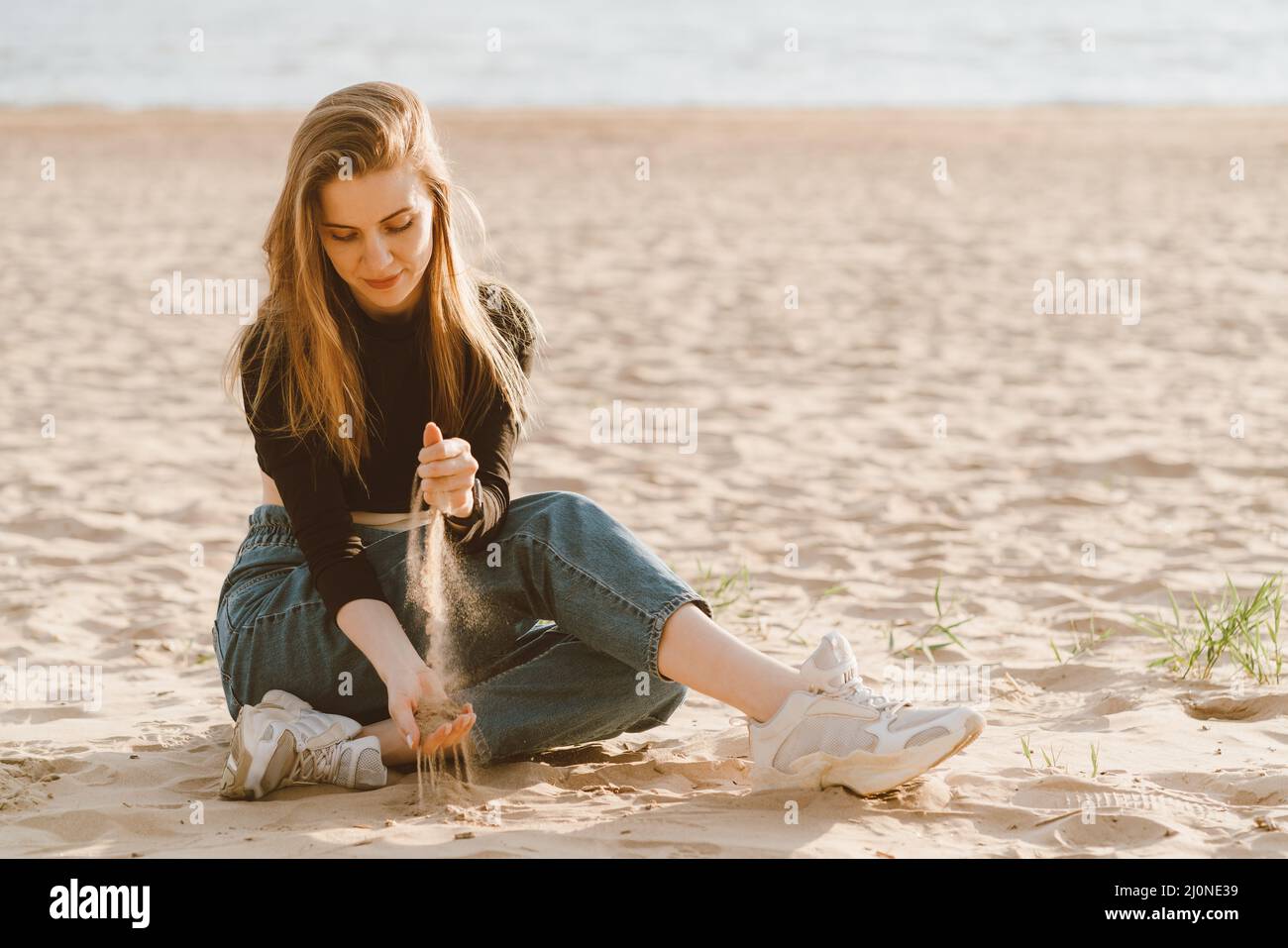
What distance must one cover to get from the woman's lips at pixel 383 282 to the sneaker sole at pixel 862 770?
44.2 inches

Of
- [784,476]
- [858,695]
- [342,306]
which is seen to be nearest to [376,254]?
[342,306]

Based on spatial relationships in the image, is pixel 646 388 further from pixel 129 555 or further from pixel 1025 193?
pixel 1025 193

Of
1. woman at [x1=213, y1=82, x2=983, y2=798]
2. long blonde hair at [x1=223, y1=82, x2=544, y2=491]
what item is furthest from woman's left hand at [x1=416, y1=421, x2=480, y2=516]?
long blonde hair at [x1=223, y1=82, x2=544, y2=491]

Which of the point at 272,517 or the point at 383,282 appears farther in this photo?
the point at 272,517

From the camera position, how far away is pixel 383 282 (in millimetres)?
2635

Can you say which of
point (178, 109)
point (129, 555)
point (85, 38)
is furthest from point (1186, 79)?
point (129, 555)

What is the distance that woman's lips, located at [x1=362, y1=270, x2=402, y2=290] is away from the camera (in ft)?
8.63

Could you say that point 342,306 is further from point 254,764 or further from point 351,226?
point 254,764

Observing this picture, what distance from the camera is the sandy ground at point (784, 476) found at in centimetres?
245

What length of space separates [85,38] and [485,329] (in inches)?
1045

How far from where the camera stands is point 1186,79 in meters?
23.4

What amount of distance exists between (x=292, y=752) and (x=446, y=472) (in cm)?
60

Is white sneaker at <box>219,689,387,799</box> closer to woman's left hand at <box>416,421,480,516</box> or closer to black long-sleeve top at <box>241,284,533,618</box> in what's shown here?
black long-sleeve top at <box>241,284,533,618</box>
